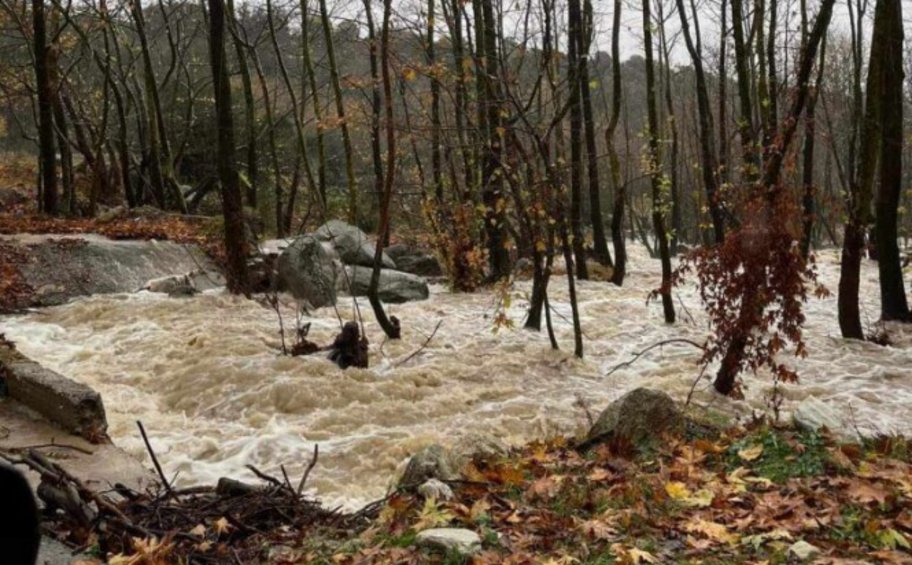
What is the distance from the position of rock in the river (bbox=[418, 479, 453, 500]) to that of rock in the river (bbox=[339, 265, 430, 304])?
8.86m

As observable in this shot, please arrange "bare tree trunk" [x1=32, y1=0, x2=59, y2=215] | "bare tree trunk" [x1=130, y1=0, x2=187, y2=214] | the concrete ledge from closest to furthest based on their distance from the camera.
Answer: the concrete ledge, "bare tree trunk" [x1=32, y1=0, x2=59, y2=215], "bare tree trunk" [x1=130, y1=0, x2=187, y2=214]

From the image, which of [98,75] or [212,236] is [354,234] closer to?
[212,236]

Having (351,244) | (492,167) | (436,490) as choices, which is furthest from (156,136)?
(436,490)

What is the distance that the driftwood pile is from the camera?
371 centimetres

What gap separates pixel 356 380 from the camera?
8.10 metres

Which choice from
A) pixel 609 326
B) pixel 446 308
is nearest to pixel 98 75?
pixel 446 308

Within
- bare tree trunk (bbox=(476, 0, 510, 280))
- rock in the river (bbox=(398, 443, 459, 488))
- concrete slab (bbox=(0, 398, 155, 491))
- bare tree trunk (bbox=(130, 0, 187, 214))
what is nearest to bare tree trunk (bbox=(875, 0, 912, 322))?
bare tree trunk (bbox=(476, 0, 510, 280))

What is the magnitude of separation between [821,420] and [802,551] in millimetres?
2237

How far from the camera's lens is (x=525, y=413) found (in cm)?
731

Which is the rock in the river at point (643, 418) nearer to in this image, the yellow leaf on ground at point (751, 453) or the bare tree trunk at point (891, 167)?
the yellow leaf on ground at point (751, 453)

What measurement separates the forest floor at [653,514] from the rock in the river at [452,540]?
0.04 metres

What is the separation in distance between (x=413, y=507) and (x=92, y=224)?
13694mm

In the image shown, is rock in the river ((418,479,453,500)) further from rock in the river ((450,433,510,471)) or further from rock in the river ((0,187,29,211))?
rock in the river ((0,187,29,211))

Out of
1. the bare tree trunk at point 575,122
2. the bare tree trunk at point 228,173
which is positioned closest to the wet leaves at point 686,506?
the bare tree trunk at point 575,122
